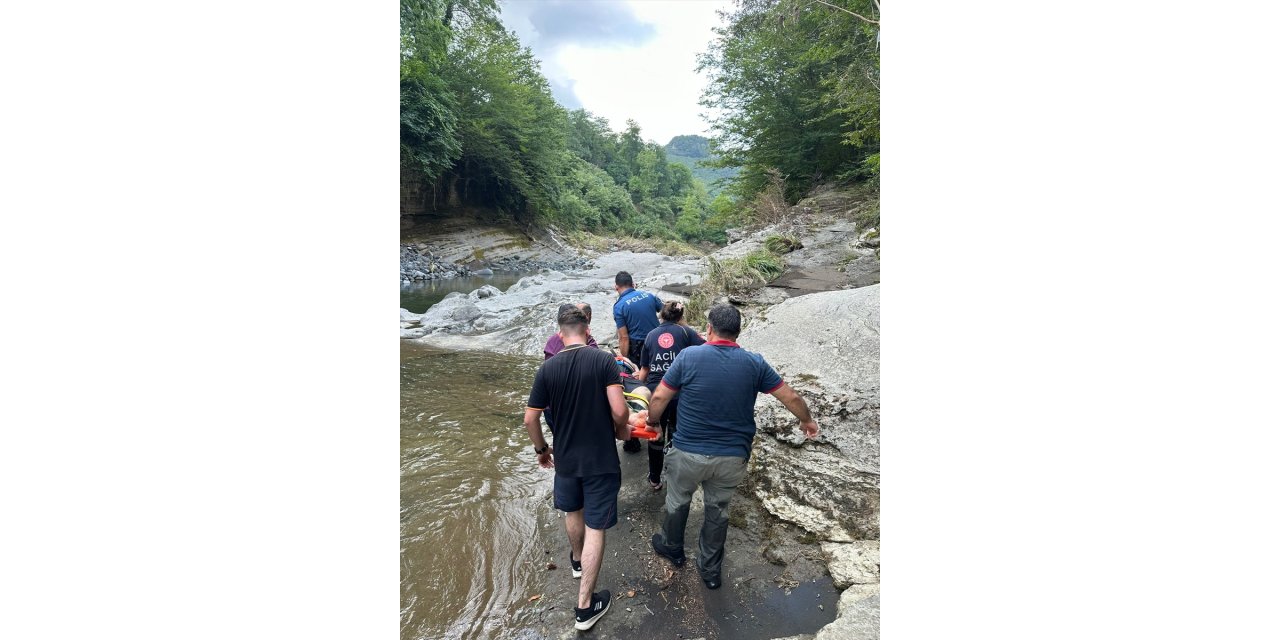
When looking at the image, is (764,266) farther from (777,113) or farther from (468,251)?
(468,251)

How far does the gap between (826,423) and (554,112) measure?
28.1m

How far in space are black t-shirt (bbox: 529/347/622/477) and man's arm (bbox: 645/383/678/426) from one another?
38 centimetres

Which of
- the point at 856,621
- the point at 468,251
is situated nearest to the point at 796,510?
the point at 856,621

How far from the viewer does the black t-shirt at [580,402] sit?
9.80ft

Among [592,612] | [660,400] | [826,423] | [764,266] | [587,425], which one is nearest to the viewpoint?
[592,612]

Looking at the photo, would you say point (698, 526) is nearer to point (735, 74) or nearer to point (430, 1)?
point (430, 1)

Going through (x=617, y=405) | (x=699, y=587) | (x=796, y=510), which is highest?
(x=617, y=405)

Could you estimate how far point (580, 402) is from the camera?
9.80 feet

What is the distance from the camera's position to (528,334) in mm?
9766

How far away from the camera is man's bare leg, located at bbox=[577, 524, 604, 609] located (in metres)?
2.90

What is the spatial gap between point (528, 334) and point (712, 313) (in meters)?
7.02

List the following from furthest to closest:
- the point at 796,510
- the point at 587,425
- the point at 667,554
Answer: the point at 796,510 < the point at 667,554 < the point at 587,425

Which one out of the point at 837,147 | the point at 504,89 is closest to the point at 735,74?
the point at 837,147

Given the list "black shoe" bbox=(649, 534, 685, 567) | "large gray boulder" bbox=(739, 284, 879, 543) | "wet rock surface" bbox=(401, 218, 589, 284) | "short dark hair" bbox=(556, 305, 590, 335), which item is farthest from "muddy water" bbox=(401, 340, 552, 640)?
"wet rock surface" bbox=(401, 218, 589, 284)
